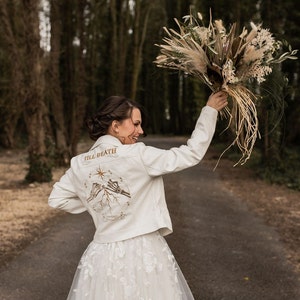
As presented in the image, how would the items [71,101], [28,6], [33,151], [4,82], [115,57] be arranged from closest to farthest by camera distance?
[28,6] → [33,151] → [71,101] → [4,82] → [115,57]

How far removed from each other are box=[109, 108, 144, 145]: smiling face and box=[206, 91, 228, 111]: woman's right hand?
0.45 metres

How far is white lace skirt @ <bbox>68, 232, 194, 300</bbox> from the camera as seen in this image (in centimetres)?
282

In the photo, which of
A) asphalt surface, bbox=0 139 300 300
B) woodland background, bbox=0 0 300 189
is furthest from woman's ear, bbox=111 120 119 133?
asphalt surface, bbox=0 139 300 300

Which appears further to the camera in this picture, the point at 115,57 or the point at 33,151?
the point at 115,57

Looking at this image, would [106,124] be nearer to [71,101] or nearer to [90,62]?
[71,101]

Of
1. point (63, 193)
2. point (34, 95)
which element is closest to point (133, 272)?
point (63, 193)

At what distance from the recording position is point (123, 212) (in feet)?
9.12

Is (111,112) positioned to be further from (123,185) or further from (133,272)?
(133,272)

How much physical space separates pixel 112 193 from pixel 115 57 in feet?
85.6

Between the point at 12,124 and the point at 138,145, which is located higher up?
the point at 138,145

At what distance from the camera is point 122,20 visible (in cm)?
2617

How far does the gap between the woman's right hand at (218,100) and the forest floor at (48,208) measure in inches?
159

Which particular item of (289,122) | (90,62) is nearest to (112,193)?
(289,122)

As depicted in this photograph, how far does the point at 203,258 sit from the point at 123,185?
159 inches
